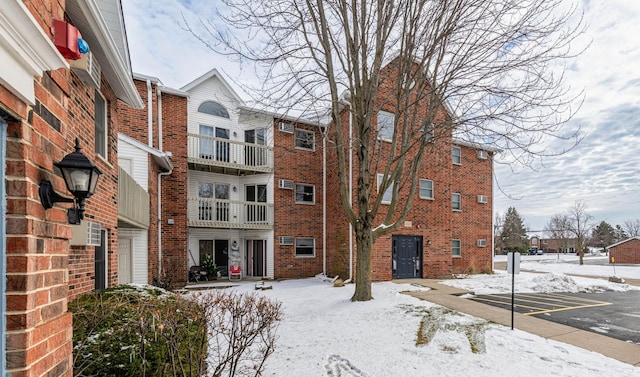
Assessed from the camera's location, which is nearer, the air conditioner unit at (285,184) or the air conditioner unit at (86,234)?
the air conditioner unit at (86,234)

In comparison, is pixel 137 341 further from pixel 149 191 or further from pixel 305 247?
pixel 305 247

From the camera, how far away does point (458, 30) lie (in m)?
7.91

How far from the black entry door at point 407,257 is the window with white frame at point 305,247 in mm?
4029

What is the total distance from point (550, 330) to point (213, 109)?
14.8 m

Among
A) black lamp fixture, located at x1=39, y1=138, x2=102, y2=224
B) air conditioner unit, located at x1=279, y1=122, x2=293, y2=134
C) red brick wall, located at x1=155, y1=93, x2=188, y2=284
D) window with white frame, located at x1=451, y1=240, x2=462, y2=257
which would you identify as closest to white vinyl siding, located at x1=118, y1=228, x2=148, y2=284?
red brick wall, located at x1=155, y1=93, x2=188, y2=284

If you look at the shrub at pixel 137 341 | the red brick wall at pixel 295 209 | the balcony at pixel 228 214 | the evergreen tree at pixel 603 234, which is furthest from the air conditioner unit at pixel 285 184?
the evergreen tree at pixel 603 234

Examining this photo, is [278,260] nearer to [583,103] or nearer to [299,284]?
[299,284]

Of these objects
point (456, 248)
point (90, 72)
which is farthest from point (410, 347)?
point (456, 248)

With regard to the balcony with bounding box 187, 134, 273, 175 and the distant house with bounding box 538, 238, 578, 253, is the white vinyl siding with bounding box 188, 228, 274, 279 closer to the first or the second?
the balcony with bounding box 187, 134, 273, 175

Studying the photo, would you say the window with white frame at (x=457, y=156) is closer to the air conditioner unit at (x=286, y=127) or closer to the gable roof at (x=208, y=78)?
the air conditioner unit at (x=286, y=127)

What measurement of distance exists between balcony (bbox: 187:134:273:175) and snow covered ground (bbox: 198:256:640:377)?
7.56 meters

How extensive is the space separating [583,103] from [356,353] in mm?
7267

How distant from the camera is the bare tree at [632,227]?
58.4m

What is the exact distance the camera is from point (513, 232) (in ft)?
164
